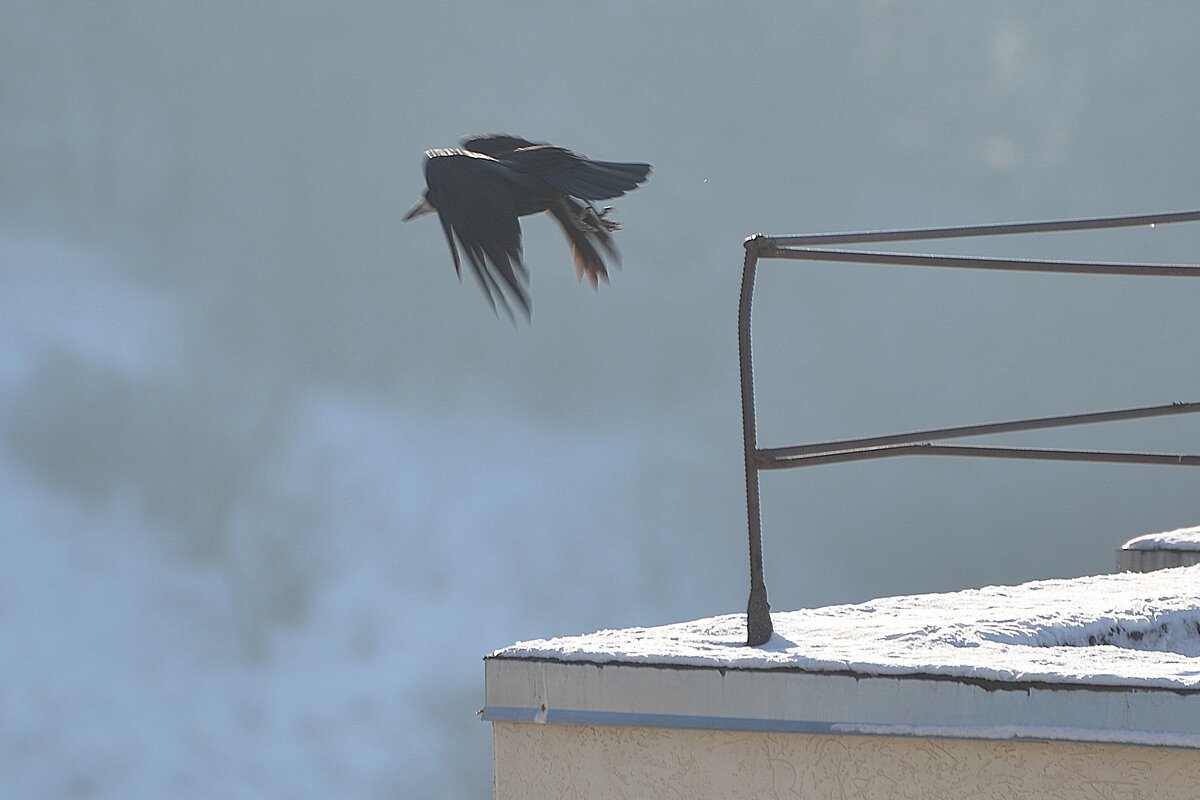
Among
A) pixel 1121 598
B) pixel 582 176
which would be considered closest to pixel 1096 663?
pixel 1121 598

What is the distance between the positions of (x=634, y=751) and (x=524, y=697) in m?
0.20

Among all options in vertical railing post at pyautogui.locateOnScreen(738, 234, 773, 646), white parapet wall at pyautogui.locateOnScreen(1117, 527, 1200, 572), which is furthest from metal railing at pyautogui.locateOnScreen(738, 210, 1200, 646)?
white parapet wall at pyautogui.locateOnScreen(1117, 527, 1200, 572)

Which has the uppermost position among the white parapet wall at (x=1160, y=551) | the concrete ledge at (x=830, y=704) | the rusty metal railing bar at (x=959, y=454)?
the rusty metal railing bar at (x=959, y=454)

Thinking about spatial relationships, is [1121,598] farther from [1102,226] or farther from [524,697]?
[524,697]

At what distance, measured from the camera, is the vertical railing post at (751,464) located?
7.91 ft

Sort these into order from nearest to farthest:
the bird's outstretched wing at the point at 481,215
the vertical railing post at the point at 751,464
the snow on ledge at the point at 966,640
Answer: the snow on ledge at the point at 966,640, the vertical railing post at the point at 751,464, the bird's outstretched wing at the point at 481,215

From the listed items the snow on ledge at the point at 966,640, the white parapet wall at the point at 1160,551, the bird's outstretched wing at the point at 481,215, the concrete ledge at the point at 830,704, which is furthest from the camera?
the white parapet wall at the point at 1160,551

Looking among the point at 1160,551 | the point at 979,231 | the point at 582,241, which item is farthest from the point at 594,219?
the point at 1160,551

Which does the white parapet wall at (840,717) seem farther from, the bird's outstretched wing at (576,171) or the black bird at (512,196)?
the bird's outstretched wing at (576,171)

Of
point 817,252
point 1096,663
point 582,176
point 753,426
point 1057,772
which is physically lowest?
point 1057,772

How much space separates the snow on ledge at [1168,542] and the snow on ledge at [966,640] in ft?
5.60

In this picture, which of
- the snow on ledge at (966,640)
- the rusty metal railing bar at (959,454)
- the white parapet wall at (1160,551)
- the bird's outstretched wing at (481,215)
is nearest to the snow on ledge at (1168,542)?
the white parapet wall at (1160,551)

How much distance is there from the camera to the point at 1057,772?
6.68 ft

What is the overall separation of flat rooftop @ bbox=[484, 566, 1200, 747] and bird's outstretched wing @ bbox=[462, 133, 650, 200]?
1364 millimetres
